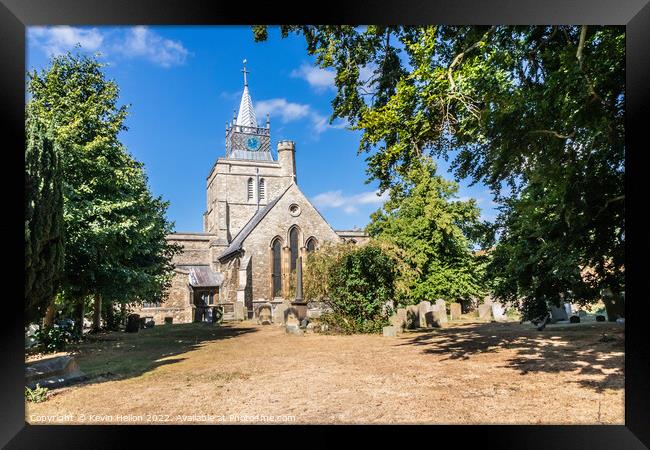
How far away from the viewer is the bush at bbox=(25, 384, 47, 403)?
16.0ft

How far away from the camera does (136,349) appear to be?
8.30m

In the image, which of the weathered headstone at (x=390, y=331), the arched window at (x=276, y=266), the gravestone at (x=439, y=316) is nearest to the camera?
the weathered headstone at (x=390, y=331)

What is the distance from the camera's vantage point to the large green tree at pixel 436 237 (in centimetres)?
1309

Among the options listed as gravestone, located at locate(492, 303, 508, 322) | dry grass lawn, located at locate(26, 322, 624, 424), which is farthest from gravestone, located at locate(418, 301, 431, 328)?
dry grass lawn, located at locate(26, 322, 624, 424)

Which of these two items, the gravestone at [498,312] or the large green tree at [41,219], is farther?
the gravestone at [498,312]

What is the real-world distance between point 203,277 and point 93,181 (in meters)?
5.83

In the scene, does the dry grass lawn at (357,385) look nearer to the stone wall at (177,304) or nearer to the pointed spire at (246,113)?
the stone wall at (177,304)

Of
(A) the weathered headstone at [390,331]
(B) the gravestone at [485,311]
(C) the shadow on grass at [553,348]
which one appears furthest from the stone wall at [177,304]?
(B) the gravestone at [485,311]

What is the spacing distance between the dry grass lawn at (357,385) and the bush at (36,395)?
10 centimetres

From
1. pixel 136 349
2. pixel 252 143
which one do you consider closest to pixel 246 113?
pixel 252 143

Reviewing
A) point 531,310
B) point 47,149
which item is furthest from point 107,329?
point 531,310
